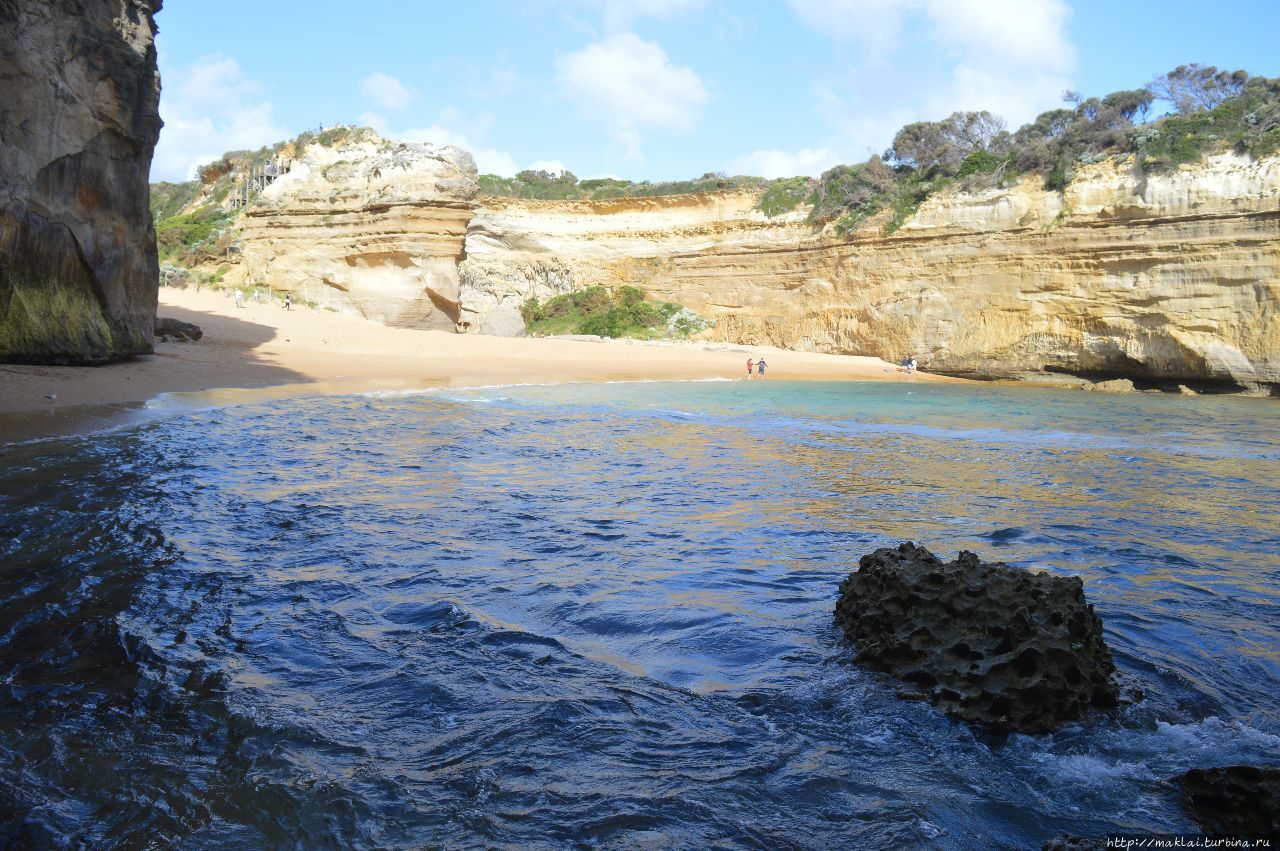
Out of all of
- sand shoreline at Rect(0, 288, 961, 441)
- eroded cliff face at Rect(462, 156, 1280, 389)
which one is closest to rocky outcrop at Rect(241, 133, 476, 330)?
sand shoreline at Rect(0, 288, 961, 441)

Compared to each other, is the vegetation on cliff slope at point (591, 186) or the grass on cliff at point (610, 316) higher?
the vegetation on cliff slope at point (591, 186)

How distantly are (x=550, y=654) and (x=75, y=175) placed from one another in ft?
41.8

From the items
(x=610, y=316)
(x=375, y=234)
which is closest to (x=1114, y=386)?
(x=610, y=316)

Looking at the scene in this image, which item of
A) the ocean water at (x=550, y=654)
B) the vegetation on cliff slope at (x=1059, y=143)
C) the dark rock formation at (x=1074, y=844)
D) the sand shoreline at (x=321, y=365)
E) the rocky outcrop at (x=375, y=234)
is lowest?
the ocean water at (x=550, y=654)

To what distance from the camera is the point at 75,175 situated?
12.4 meters

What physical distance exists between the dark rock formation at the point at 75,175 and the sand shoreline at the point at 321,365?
2.57ft

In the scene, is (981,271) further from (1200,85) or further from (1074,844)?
(1074,844)

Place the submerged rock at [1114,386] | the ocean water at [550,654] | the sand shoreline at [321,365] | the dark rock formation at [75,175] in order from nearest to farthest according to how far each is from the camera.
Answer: the ocean water at [550,654] < the dark rock formation at [75,175] < the sand shoreline at [321,365] < the submerged rock at [1114,386]

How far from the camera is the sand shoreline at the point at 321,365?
38.5ft

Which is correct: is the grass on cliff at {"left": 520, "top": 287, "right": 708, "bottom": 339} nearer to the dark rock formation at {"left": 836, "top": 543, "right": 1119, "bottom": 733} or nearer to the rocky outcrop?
the rocky outcrop

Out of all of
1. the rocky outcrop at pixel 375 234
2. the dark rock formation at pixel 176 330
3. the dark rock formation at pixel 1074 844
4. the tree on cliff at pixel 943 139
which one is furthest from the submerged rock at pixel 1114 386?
the dark rock formation at pixel 176 330

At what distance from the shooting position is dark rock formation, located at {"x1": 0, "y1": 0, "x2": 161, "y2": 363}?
35.8 feet

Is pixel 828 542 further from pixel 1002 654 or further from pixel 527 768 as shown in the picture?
pixel 527 768

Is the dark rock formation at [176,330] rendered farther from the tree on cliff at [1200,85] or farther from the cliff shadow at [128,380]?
the tree on cliff at [1200,85]
